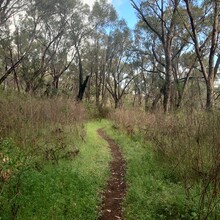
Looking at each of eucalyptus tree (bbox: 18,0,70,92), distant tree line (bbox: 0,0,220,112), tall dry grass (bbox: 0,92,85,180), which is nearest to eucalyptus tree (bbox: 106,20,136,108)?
distant tree line (bbox: 0,0,220,112)

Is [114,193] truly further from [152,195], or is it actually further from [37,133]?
[37,133]

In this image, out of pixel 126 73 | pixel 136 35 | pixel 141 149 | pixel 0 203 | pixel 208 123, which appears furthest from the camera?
pixel 126 73

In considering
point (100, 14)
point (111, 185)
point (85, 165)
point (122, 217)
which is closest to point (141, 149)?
point (85, 165)

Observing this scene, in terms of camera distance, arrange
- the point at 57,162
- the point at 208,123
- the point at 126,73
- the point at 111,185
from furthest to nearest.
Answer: the point at 126,73 → the point at 57,162 → the point at 111,185 → the point at 208,123

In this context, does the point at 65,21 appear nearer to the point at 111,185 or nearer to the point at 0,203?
the point at 111,185

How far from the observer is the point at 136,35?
28.9 meters

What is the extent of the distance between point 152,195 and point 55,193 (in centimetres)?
195

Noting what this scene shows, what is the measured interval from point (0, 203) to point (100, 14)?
25.6 meters

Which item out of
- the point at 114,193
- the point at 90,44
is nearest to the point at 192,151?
the point at 114,193

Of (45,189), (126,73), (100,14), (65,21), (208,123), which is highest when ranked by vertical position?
(100,14)

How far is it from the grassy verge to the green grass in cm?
70

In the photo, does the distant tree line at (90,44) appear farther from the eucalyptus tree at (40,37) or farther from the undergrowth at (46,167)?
the undergrowth at (46,167)

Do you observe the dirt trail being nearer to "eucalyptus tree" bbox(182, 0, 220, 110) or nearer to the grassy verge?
the grassy verge

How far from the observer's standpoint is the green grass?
14.8ft
